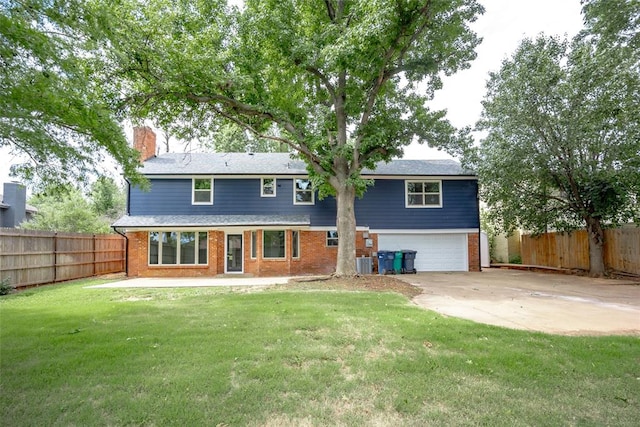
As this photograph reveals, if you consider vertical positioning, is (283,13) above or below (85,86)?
above

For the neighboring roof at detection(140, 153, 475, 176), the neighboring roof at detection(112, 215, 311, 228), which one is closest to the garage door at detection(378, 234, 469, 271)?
the neighboring roof at detection(140, 153, 475, 176)

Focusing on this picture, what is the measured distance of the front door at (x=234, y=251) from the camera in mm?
16547

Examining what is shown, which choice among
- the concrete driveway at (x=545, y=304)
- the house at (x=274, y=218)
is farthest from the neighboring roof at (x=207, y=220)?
the concrete driveway at (x=545, y=304)

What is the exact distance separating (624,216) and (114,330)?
16.3 metres

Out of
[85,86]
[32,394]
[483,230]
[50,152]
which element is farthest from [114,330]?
[483,230]

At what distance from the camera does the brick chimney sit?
17812 millimetres

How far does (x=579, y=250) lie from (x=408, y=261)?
7515 mm

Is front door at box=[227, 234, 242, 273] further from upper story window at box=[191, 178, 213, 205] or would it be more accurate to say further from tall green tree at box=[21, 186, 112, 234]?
tall green tree at box=[21, 186, 112, 234]

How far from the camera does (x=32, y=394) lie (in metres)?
3.57

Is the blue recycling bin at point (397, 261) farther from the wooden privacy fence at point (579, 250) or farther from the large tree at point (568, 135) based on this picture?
the wooden privacy fence at point (579, 250)

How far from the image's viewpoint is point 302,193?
680 inches

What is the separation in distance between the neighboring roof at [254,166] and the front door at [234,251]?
9.74 ft

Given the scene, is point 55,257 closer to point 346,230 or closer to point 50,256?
point 50,256

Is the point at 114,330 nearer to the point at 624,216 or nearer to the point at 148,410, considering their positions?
the point at 148,410
